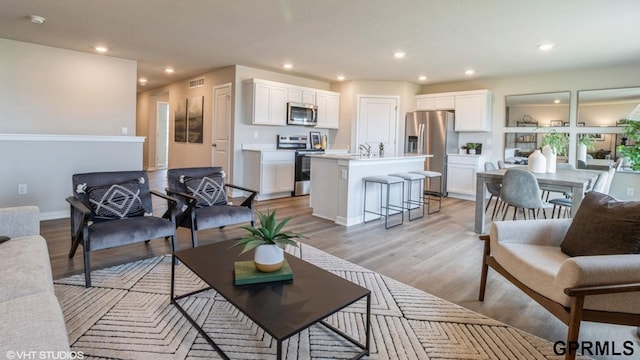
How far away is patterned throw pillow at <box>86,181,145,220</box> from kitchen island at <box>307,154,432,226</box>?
2330 mm

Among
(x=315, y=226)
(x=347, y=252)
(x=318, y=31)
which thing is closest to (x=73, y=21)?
(x=318, y=31)

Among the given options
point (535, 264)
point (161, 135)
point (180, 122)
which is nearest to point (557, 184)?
point (535, 264)

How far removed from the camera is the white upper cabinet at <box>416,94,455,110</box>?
7.02 meters

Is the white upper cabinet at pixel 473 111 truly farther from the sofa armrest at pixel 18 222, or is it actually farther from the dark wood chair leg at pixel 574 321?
the sofa armrest at pixel 18 222

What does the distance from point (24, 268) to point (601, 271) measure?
2.66 metres

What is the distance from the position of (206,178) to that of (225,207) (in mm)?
422

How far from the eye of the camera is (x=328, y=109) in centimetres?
738

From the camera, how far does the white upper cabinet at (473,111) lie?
6594 millimetres

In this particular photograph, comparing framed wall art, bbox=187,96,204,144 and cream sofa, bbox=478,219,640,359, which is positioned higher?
framed wall art, bbox=187,96,204,144

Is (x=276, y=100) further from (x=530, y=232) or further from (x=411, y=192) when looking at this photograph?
(x=530, y=232)

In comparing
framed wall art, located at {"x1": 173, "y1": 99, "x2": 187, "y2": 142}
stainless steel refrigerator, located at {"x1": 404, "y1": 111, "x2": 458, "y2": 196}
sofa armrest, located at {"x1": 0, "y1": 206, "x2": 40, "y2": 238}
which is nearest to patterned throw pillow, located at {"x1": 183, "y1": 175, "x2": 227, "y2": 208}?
sofa armrest, located at {"x1": 0, "y1": 206, "x2": 40, "y2": 238}

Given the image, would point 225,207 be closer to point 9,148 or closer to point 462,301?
point 462,301

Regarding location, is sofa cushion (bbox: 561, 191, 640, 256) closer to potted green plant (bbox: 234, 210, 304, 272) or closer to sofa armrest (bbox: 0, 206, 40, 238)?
potted green plant (bbox: 234, 210, 304, 272)

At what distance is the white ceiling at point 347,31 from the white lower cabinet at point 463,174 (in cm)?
164
